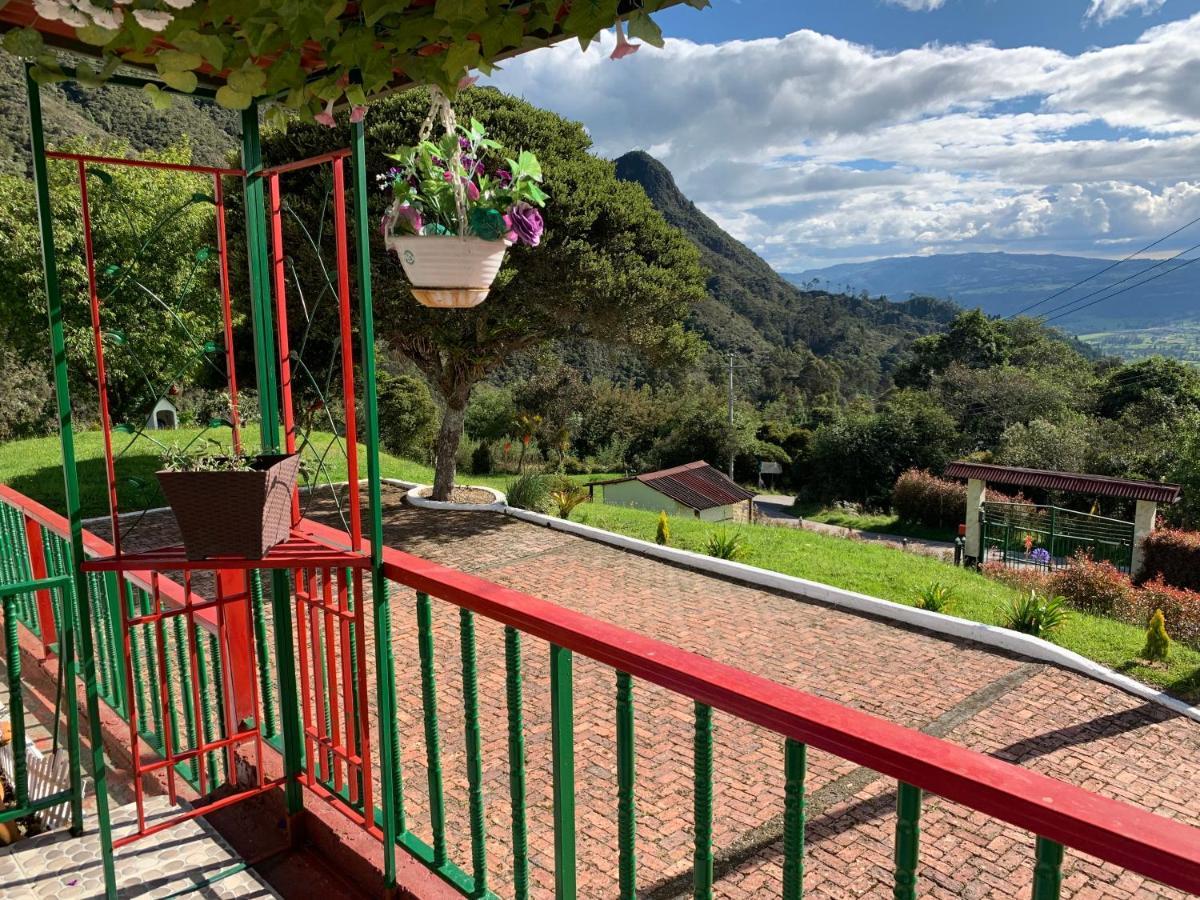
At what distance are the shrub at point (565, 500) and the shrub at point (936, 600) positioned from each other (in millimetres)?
4838

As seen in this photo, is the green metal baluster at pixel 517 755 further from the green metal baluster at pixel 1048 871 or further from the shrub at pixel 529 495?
the shrub at pixel 529 495

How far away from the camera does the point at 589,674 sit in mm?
5648

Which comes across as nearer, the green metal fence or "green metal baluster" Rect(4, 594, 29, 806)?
"green metal baluster" Rect(4, 594, 29, 806)

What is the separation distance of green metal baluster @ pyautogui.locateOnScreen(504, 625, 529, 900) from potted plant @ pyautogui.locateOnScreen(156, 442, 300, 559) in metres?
0.71

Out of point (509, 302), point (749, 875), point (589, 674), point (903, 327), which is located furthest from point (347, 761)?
point (903, 327)

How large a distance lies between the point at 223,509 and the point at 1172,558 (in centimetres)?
1692

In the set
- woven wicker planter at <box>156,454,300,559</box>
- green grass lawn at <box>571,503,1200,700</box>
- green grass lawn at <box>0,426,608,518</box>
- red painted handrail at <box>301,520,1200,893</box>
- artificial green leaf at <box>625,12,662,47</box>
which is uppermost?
artificial green leaf at <box>625,12,662,47</box>

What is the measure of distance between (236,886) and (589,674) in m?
3.39

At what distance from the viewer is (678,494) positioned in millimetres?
21922

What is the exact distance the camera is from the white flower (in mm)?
1454

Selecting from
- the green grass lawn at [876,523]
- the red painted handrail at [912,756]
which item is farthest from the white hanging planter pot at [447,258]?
the green grass lawn at [876,523]

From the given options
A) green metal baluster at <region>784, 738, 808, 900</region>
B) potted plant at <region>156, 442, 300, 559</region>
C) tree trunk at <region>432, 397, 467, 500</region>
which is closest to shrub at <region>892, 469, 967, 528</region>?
tree trunk at <region>432, 397, 467, 500</region>

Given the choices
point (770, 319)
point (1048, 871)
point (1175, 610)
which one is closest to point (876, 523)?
point (1175, 610)

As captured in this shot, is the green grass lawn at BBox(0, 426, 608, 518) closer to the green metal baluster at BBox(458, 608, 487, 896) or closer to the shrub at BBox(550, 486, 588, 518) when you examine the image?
the shrub at BBox(550, 486, 588, 518)
